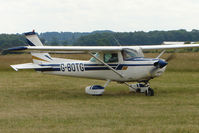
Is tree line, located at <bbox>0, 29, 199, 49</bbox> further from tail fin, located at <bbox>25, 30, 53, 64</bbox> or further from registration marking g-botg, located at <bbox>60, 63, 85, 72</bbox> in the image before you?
registration marking g-botg, located at <bbox>60, 63, 85, 72</bbox>

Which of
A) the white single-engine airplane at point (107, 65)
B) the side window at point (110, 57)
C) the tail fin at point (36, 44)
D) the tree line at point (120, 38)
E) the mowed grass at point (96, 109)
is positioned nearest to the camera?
the mowed grass at point (96, 109)

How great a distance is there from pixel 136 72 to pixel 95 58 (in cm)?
169

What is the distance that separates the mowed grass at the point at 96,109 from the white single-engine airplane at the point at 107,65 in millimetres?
643

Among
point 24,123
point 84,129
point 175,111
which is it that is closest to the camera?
point 84,129

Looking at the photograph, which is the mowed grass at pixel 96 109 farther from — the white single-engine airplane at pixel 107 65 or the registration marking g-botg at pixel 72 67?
the registration marking g-botg at pixel 72 67

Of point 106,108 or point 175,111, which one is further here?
point 106,108

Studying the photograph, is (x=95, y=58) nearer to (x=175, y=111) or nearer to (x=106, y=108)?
(x=106, y=108)

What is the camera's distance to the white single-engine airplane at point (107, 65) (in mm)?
15203

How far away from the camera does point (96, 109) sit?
1218 centimetres

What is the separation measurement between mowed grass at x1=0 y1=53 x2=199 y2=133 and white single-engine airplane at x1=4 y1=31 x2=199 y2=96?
64cm

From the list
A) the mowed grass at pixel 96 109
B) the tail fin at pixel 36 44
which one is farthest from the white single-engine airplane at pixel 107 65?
the mowed grass at pixel 96 109

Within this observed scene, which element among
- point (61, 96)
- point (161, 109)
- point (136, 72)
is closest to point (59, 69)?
point (61, 96)

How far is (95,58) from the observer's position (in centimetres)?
1603

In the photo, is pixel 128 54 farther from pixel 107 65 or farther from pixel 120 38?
pixel 120 38
